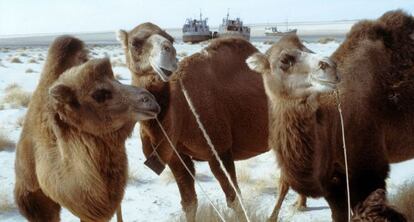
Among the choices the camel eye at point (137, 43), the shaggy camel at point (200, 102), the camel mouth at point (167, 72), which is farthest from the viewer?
the camel eye at point (137, 43)

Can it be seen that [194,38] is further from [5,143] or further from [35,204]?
[35,204]

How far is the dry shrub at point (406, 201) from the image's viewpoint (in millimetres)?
Answer: 5002

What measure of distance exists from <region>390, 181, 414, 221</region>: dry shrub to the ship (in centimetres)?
4176

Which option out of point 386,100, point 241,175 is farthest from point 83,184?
point 241,175

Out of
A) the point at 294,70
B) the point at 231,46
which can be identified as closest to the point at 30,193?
the point at 294,70

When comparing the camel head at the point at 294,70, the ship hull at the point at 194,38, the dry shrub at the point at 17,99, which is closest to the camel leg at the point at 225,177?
the camel head at the point at 294,70

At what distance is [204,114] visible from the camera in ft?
17.3

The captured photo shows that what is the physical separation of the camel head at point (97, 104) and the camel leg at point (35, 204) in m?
0.87

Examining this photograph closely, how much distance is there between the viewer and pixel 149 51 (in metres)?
4.35

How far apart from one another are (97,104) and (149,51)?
1.37 meters

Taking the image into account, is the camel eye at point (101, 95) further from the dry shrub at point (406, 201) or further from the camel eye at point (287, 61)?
the dry shrub at point (406, 201)

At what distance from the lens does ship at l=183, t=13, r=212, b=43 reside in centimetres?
4634

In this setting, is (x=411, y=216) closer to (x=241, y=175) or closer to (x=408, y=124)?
(x=408, y=124)

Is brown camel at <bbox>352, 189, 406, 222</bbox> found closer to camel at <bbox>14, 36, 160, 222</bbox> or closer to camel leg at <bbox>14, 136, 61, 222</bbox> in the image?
camel at <bbox>14, 36, 160, 222</bbox>
